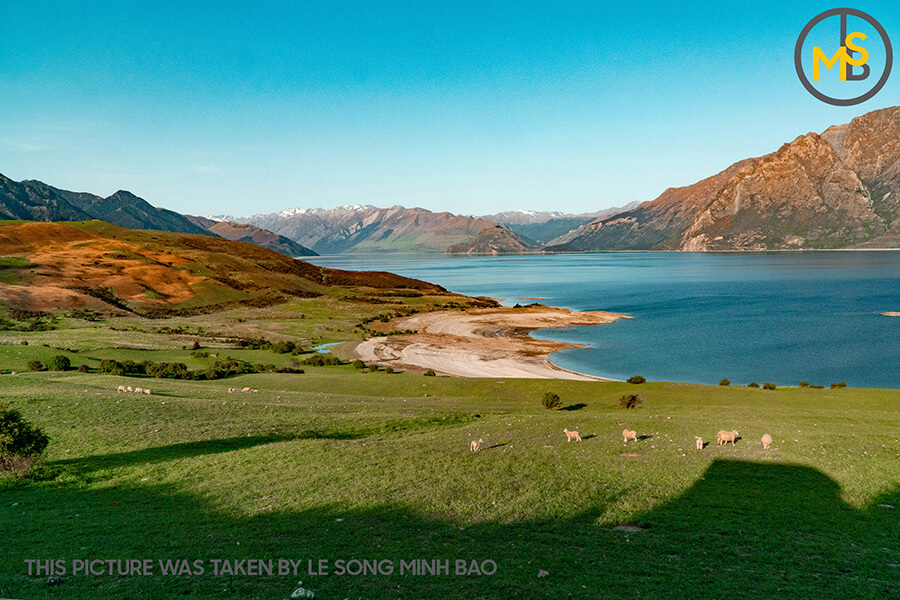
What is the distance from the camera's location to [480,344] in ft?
284

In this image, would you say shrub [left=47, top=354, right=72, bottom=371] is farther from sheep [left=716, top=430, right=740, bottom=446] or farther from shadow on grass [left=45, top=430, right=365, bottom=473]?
sheep [left=716, top=430, right=740, bottom=446]

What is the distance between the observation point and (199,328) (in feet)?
296

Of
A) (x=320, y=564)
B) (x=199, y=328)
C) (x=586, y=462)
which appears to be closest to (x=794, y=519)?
(x=586, y=462)

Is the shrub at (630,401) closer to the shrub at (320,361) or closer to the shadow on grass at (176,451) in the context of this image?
the shadow on grass at (176,451)

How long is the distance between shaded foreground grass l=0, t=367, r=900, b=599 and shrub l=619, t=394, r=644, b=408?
203 inches

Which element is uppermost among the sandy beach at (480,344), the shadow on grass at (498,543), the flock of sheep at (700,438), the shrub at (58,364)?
the shadow on grass at (498,543)

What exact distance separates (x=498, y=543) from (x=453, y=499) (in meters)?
3.45

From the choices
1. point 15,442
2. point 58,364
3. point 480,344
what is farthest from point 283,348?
point 15,442

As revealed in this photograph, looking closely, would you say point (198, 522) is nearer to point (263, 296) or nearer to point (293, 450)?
point (293, 450)

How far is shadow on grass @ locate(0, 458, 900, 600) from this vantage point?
11008mm

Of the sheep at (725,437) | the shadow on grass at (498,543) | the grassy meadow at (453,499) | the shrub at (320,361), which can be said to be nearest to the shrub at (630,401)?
the grassy meadow at (453,499)

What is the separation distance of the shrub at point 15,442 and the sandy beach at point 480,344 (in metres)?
45.4

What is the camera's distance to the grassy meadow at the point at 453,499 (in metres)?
11.4

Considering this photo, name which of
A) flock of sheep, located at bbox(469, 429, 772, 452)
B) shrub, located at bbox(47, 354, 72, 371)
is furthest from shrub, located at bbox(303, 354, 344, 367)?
flock of sheep, located at bbox(469, 429, 772, 452)
